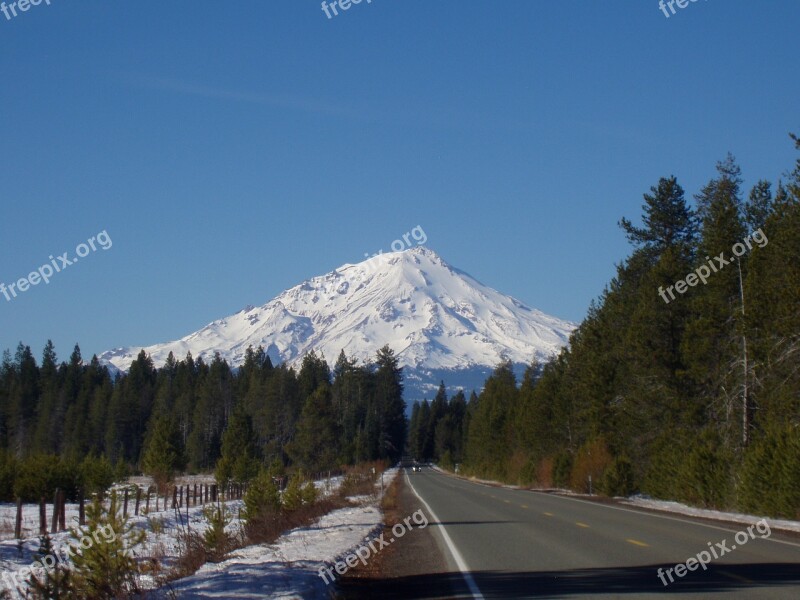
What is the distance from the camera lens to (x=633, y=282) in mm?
50281

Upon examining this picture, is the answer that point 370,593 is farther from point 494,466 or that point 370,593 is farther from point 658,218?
point 494,466

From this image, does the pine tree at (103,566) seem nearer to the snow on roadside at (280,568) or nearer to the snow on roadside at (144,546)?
the snow on roadside at (144,546)

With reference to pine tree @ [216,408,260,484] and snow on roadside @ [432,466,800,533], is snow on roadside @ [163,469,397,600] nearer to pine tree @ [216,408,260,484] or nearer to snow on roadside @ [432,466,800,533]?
snow on roadside @ [432,466,800,533]

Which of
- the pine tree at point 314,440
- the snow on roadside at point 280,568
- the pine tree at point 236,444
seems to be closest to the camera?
the snow on roadside at point 280,568

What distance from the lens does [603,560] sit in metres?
13.4

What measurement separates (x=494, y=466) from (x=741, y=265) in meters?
55.4

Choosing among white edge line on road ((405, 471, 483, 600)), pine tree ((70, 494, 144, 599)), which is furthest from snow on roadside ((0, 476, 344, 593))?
white edge line on road ((405, 471, 483, 600))

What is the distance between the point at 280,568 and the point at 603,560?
482 centimetres

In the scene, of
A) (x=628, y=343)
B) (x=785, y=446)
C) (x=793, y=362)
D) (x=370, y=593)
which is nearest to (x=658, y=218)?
(x=628, y=343)

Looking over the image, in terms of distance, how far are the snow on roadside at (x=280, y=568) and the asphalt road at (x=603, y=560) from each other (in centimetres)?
122

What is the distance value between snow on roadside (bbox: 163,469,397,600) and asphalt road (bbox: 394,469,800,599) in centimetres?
122

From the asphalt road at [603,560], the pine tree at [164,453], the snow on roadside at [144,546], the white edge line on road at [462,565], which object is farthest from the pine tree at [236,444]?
the white edge line on road at [462,565]

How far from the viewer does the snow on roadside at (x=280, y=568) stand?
1009cm

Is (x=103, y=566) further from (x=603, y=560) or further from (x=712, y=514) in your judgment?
(x=712, y=514)
